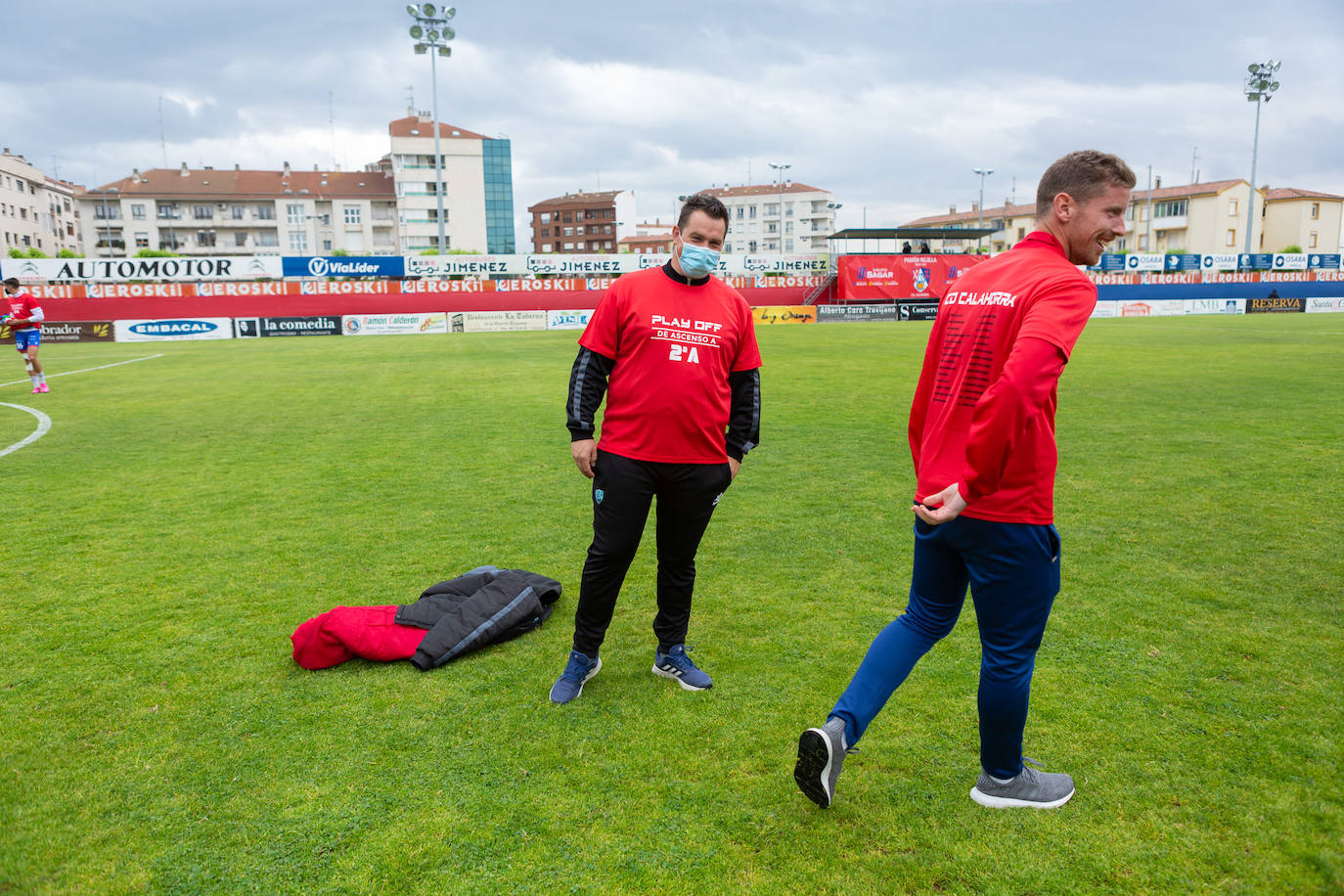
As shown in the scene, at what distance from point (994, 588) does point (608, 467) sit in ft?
5.47

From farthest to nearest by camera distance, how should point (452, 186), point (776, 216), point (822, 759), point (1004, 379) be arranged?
point (776, 216)
point (452, 186)
point (822, 759)
point (1004, 379)

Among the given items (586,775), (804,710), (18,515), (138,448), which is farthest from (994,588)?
(138,448)

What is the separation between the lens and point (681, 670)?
3826 millimetres

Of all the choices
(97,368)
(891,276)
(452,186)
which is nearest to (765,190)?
(452,186)

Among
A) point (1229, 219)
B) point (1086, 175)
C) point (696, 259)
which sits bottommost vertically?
point (696, 259)

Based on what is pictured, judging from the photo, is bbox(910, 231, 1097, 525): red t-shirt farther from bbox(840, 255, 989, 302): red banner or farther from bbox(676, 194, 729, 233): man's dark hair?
bbox(840, 255, 989, 302): red banner

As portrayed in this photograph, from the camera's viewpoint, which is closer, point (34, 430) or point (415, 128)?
point (34, 430)

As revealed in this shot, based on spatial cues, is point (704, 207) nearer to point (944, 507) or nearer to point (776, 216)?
point (944, 507)

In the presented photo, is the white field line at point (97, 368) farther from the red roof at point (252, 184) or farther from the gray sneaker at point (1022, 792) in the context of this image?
the red roof at point (252, 184)

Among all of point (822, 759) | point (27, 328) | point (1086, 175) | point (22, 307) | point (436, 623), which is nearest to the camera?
point (1086, 175)

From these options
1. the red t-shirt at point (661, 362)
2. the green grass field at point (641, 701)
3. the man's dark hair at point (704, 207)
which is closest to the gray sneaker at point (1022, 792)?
the green grass field at point (641, 701)

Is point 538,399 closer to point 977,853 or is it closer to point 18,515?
point 18,515

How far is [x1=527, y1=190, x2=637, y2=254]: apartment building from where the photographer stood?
114 meters

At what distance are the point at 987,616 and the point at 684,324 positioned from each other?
1650 millimetres
